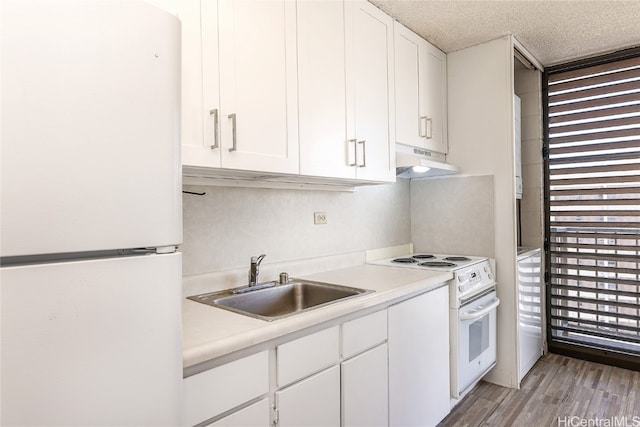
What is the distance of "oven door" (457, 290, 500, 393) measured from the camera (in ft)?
7.44

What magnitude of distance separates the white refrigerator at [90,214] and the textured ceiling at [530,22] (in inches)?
71.2

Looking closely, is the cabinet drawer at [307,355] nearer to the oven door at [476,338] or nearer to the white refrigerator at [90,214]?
the white refrigerator at [90,214]

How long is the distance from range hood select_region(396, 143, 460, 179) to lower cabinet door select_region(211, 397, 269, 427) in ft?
5.09

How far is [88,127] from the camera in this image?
0.73 metres

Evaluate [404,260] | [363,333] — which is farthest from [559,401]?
[363,333]

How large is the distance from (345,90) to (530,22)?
144 cm

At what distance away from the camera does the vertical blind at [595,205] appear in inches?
113

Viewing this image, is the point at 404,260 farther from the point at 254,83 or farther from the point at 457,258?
the point at 254,83

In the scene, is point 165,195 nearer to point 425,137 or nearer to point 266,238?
point 266,238

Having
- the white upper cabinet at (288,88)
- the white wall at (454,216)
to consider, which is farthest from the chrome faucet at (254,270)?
the white wall at (454,216)

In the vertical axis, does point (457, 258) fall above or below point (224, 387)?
above

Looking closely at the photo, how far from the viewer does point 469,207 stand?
109 inches

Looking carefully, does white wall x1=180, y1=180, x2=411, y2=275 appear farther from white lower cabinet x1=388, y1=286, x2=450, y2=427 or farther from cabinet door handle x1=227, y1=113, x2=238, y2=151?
white lower cabinet x1=388, y1=286, x2=450, y2=427

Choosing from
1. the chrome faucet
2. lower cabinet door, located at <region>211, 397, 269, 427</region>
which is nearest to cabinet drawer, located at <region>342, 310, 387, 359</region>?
lower cabinet door, located at <region>211, 397, 269, 427</region>
